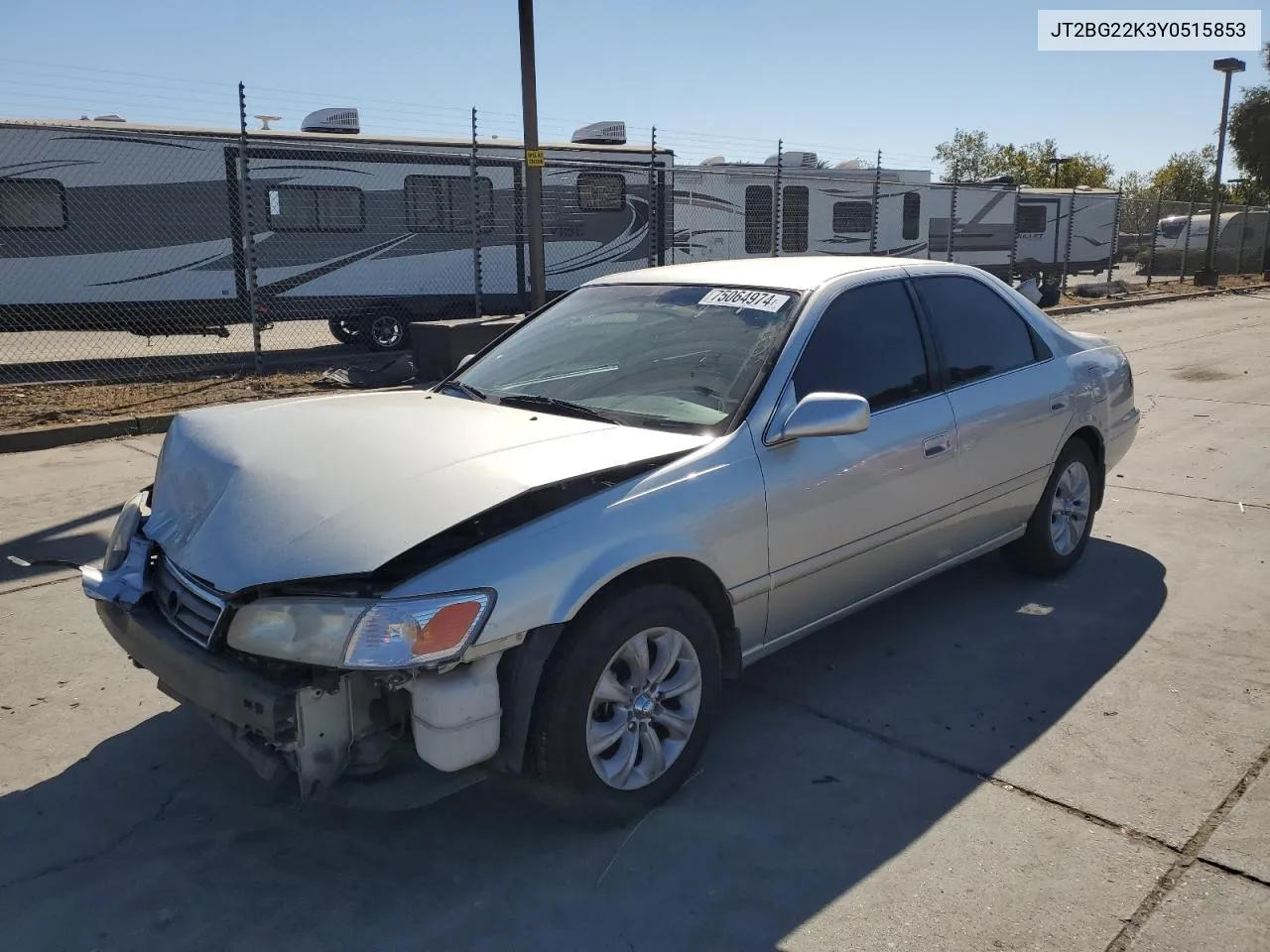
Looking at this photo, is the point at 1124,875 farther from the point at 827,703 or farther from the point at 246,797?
the point at 246,797

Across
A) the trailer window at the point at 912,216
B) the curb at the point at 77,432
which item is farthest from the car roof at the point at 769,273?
the trailer window at the point at 912,216

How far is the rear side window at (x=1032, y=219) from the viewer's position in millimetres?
26250

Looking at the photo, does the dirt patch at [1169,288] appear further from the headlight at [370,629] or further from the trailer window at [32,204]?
the headlight at [370,629]

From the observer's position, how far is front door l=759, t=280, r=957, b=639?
3.48 m

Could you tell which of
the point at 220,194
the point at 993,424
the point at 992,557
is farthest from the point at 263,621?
the point at 220,194

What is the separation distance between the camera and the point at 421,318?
15.5 meters

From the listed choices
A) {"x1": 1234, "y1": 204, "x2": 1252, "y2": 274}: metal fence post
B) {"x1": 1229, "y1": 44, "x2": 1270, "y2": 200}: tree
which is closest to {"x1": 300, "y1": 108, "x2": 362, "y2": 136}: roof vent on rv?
{"x1": 1234, "y1": 204, "x2": 1252, "y2": 274}: metal fence post

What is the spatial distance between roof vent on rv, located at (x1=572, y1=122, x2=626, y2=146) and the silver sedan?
1297 cm

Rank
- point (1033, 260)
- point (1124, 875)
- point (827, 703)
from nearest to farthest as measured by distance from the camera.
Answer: point (1124, 875) → point (827, 703) → point (1033, 260)

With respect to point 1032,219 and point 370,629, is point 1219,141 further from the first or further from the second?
point 370,629

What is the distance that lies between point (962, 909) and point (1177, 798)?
0.97 m

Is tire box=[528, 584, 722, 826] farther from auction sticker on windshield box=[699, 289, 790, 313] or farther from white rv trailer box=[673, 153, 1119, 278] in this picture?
white rv trailer box=[673, 153, 1119, 278]

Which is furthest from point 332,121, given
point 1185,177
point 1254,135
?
point 1185,177

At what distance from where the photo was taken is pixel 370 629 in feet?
8.44
